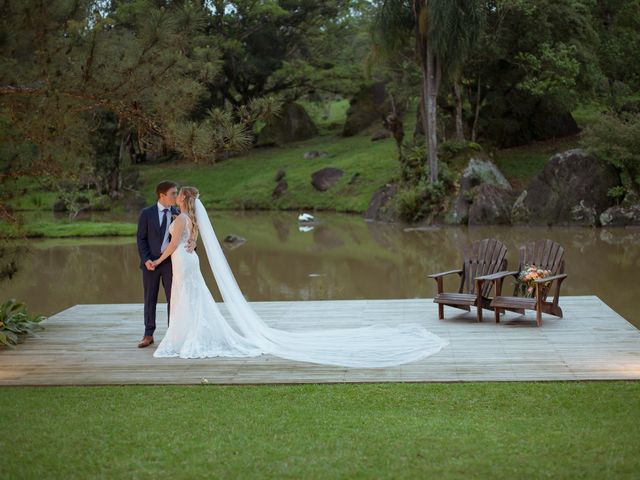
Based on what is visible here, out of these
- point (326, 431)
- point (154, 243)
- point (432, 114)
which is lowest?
point (326, 431)

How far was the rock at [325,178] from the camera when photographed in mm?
40750

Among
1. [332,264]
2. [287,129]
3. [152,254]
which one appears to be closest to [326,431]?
[152,254]

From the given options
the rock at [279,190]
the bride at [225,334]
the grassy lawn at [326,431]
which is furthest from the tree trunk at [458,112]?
the grassy lawn at [326,431]

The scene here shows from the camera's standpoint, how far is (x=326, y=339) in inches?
410

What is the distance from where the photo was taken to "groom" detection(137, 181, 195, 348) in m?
10.5

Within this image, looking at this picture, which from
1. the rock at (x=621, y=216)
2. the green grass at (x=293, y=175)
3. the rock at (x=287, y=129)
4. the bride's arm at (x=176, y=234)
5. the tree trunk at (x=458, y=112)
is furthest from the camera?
the rock at (x=287, y=129)

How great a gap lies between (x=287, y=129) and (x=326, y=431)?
45.2 m

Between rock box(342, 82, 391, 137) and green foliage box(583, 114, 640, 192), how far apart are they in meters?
20.9

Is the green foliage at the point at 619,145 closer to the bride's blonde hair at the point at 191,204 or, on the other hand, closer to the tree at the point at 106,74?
the bride's blonde hair at the point at 191,204

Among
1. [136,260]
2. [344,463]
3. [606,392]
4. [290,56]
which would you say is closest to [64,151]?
[344,463]

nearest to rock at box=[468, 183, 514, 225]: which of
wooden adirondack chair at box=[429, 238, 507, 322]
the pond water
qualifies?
the pond water

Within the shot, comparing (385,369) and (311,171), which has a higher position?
(311,171)

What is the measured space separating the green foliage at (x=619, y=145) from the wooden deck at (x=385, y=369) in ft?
58.4

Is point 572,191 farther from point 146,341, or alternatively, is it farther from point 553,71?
point 146,341
